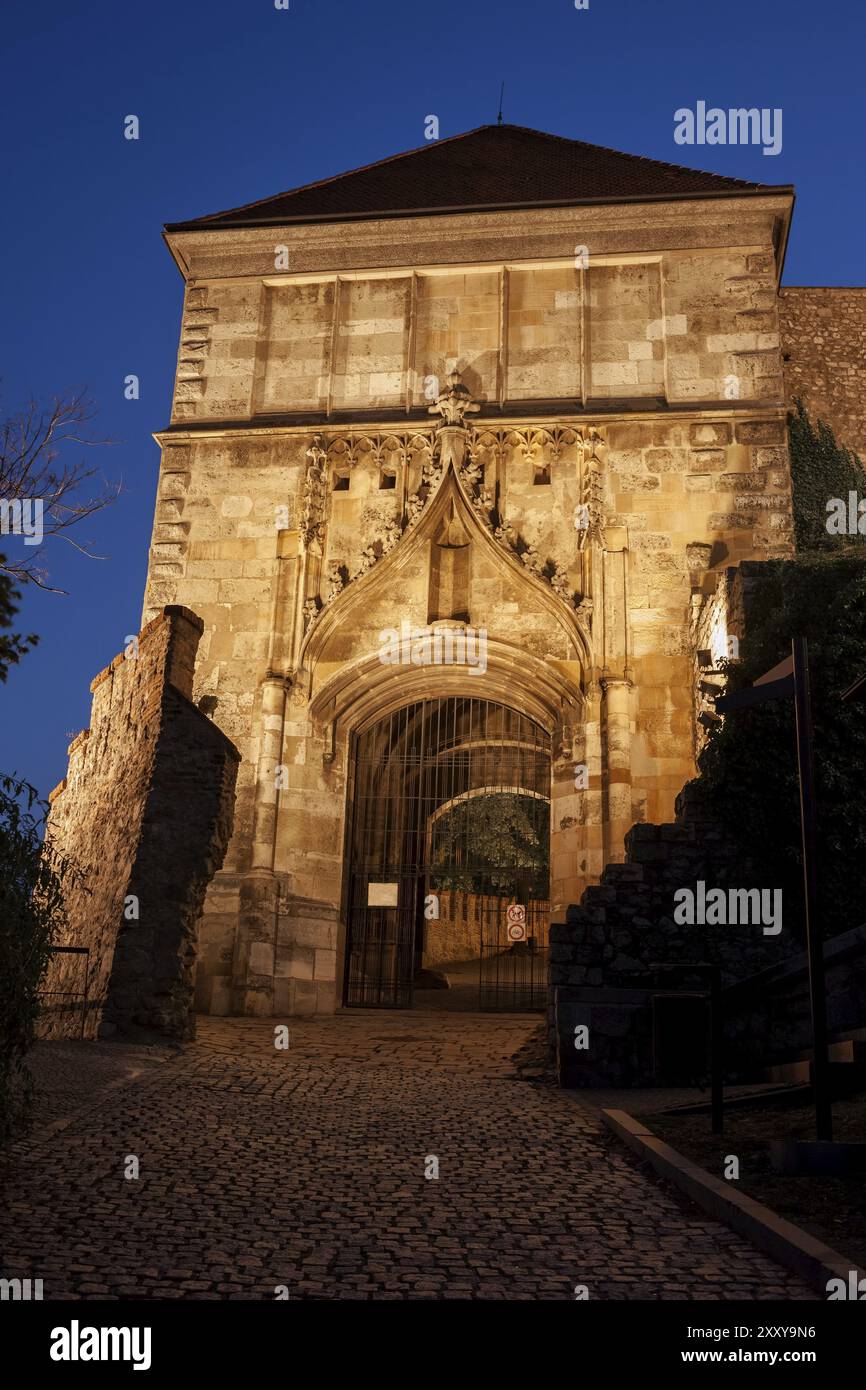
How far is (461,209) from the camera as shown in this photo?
17016 mm

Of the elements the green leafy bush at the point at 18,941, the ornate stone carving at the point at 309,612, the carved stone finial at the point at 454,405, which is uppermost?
the carved stone finial at the point at 454,405

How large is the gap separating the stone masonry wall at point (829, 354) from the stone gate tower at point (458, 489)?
32.4ft

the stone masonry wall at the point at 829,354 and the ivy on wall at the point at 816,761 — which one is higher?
the stone masonry wall at the point at 829,354

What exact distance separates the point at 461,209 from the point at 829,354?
1288 cm

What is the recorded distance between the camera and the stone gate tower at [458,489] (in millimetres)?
14336

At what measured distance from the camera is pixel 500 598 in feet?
49.8

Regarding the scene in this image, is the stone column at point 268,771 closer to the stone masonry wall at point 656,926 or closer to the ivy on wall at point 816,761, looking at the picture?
the stone masonry wall at point 656,926

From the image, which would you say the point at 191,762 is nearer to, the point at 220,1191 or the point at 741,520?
the point at 220,1191

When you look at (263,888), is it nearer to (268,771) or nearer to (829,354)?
(268,771)

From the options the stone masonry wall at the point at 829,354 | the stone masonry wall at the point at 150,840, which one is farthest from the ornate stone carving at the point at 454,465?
the stone masonry wall at the point at 829,354

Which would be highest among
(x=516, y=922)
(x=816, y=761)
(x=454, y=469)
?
(x=454, y=469)

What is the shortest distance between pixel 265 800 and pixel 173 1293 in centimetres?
1068

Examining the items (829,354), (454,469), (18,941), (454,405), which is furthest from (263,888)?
(829,354)
